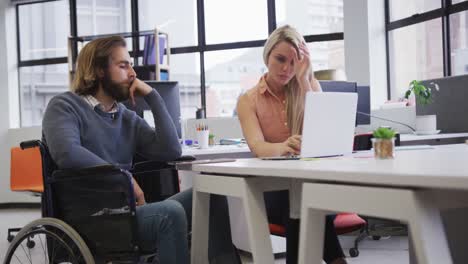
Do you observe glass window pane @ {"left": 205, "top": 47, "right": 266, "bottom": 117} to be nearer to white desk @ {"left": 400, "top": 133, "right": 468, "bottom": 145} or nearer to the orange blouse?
white desk @ {"left": 400, "top": 133, "right": 468, "bottom": 145}

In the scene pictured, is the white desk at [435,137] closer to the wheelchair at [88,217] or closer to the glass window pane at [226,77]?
the wheelchair at [88,217]

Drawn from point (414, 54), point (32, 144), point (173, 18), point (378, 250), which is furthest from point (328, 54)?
point (32, 144)

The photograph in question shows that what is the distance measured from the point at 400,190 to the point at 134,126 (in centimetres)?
135

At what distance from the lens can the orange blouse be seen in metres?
2.14

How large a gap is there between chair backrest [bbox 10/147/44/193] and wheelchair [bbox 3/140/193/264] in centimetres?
235

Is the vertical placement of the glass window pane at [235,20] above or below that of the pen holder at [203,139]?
above

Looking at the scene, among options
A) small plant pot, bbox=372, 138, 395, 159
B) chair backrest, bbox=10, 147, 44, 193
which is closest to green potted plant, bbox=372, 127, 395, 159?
small plant pot, bbox=372, 138, 395, 159

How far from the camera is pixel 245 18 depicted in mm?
6047

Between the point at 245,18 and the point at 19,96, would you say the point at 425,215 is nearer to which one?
the point at 245,18

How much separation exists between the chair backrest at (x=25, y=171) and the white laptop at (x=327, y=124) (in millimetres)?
2865

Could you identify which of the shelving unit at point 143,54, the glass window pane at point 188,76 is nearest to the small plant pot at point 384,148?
the shelving unit at point 143,54

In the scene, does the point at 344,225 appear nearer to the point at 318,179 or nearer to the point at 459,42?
the point at 318,179

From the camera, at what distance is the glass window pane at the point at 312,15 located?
5559 mm

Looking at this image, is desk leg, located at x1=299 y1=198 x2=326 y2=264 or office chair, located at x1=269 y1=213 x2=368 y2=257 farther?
office chair, located at x1=269 y1=213 x2=368 y2=257
